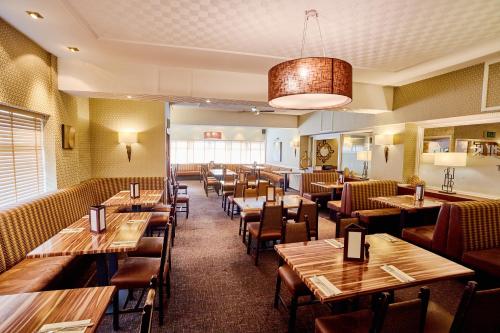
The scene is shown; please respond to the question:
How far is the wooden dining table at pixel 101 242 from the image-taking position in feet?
6.22

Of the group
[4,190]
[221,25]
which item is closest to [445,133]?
[221,25]

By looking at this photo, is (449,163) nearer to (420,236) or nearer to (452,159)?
(452,159)

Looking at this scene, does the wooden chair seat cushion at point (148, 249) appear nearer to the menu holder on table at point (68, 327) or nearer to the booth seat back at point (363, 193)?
the menu holder on table at point (68, 327)

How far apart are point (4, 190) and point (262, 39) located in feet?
11.3

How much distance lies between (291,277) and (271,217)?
3.78 ft

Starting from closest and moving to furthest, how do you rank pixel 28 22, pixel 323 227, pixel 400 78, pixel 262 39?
pixel 28 22
pixel 262 39
pixel 400 78
pixel 323 227

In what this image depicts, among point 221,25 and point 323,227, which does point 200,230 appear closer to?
point 323,227

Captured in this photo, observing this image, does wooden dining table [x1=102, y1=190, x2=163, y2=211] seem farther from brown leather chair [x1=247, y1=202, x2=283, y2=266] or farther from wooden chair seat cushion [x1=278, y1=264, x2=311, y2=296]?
wooden chair seat cushion [x1=278, y1=264, x2=311, y2=296]

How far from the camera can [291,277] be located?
2.08 meters

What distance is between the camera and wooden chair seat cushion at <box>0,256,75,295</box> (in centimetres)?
192

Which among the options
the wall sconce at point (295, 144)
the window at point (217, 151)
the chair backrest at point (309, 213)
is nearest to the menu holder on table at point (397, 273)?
the chair backrest at point (309, 213)

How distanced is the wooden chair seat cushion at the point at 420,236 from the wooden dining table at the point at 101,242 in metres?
3.56

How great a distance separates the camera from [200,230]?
15.1ft

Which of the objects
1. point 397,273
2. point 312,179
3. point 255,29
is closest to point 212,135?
point 312,179
